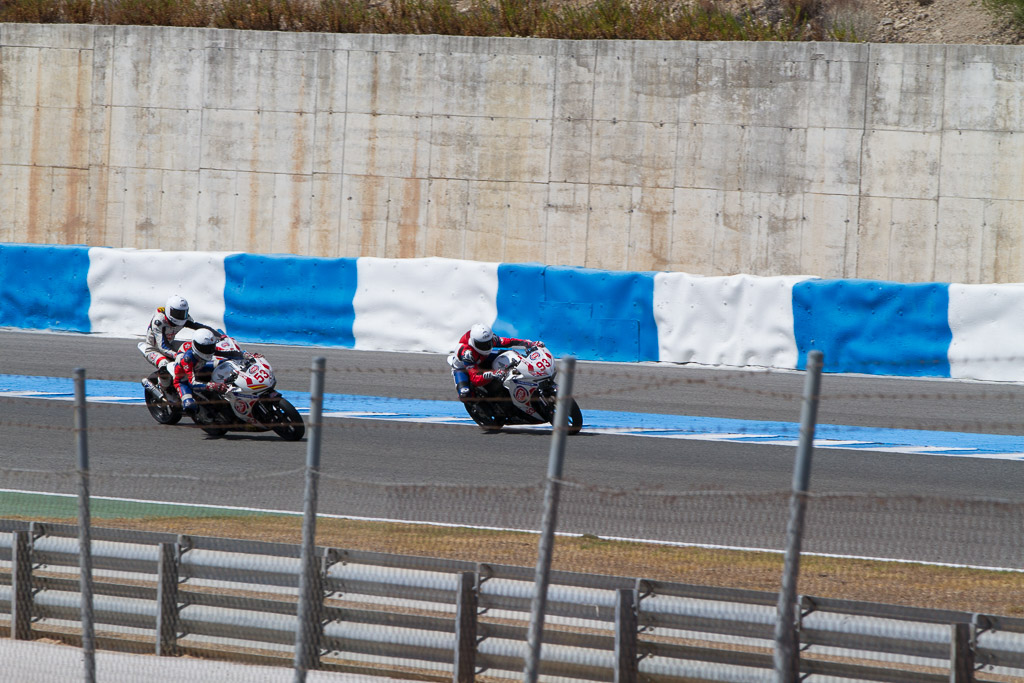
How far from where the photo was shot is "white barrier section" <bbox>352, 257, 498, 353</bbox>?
18516mm

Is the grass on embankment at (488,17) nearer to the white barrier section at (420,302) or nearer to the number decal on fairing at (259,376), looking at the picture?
the white barrier section at (420,302)

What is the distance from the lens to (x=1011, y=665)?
203 inches

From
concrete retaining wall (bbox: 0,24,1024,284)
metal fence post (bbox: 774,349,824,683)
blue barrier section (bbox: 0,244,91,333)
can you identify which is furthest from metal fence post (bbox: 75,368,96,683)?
concrete retaining wall (bbox: 0,24,1024,284)

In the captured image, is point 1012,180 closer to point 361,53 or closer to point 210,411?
point 361,53

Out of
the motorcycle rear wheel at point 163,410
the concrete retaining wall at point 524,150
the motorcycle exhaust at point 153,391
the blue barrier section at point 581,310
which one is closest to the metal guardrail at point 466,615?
the motorcycle rear wheel at point 163,410

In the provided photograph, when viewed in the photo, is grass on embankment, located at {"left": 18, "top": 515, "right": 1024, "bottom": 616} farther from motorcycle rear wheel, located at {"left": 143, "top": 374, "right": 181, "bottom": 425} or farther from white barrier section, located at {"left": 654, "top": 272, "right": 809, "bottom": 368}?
white barrier section, located at {"left": 654, "top": 272, "right": 809, "bottom": 368}

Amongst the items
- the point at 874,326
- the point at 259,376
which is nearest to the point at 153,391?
the point at 259,376

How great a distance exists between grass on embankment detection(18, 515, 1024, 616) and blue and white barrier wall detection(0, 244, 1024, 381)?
9.49 metres

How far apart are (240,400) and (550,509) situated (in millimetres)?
8061

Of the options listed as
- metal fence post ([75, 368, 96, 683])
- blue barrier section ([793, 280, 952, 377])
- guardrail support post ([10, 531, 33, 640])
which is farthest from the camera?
blue barrier section ([793, 280, 952, 377])

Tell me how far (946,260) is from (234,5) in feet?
46.1

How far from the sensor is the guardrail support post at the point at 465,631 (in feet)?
18.7

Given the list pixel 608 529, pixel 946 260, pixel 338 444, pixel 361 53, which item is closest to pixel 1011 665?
pixel 608 529

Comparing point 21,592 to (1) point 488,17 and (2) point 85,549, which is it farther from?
(1) point 488,17
